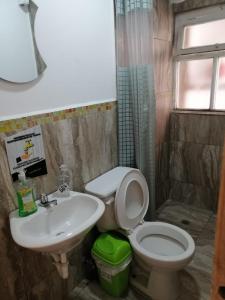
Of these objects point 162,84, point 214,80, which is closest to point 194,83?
point 214,80

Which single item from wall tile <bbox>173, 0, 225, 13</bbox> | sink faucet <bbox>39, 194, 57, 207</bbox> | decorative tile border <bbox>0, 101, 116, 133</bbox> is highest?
wall tile <bbox>173, 0, 225, 13</bbox>

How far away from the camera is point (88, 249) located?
173 cm

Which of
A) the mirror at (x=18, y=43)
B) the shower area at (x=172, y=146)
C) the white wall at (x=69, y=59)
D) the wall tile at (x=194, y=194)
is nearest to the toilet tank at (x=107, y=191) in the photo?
the shower area at (x=172, y=146)

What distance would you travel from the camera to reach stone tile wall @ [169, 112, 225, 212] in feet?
7.56

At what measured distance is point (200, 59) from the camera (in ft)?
7.52

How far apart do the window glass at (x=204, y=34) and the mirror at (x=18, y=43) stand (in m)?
1.67

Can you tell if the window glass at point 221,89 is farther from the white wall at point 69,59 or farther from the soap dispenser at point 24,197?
the soap dispenser at point 24,197

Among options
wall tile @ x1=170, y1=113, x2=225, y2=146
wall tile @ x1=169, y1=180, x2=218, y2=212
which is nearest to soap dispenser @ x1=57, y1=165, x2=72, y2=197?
wall tile @ x1=170, y1=113, x2=225, y2=146

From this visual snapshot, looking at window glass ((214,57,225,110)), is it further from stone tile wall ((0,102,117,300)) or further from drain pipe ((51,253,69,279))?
drain pipe ((51,253,69,279))

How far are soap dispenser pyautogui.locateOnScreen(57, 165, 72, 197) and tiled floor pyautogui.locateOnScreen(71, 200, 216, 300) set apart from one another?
0.80 meters

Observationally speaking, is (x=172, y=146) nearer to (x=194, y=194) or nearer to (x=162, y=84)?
(x=194, y=194)

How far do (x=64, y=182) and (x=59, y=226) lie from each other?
0.26 metres

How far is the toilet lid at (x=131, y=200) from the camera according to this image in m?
1.55

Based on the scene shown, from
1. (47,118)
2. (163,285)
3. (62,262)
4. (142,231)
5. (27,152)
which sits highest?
(47,118)
